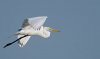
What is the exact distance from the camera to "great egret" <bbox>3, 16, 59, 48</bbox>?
34000 mm

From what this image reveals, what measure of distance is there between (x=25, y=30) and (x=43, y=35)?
75.1 inches

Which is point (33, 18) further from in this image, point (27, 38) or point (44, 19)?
point (27, 38)

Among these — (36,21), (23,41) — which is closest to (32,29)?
(23,41)

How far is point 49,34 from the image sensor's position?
39.1 metres

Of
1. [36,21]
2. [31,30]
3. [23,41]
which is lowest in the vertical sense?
[36,21]

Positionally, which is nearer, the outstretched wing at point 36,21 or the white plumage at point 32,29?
the outstretched wing at point 36,21

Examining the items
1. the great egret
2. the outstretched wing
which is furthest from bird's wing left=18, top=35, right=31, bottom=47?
the outstretched wing

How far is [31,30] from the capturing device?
37.2m

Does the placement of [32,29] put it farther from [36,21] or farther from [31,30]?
[36,21]

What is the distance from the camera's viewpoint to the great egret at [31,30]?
3400cm

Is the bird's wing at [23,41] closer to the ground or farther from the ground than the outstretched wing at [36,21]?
farther from the ground

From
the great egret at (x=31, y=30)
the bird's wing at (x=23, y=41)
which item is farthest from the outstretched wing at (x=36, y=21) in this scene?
the bird's wing at (x=23, y=41)

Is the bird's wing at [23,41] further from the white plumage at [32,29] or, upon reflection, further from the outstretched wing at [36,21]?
the outstretched wing at [36,21]

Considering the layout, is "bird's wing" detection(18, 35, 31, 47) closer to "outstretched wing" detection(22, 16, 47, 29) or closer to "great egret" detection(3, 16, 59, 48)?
"great egret" detection(3, 16, 59, 48)
